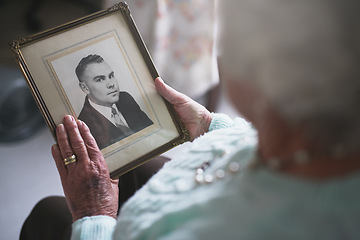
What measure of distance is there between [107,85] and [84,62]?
0.27 feet

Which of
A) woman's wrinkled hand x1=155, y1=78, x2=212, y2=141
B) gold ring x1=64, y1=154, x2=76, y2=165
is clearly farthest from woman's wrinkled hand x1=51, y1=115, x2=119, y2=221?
woman's wrinkled hand x1=155, y1=78, x2=212, y2=141

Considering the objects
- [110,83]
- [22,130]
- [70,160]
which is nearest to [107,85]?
[110,83]

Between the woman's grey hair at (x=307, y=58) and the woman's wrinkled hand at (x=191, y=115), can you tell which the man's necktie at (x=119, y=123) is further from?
the woman's grey hair at (x=307, y=58)

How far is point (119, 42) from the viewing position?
88cm

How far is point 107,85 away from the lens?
2.90 feet

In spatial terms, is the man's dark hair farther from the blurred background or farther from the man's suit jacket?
the blurred background

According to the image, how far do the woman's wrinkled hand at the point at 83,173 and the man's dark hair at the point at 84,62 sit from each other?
12 centimetres

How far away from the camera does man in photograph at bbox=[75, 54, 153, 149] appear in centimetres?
86

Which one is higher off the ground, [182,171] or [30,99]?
[30,99]

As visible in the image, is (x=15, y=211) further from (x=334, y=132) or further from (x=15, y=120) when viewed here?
(x=334, y=132)

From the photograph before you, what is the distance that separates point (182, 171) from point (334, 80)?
0.35 metres

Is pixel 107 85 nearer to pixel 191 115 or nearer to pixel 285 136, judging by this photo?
pixel 191 115

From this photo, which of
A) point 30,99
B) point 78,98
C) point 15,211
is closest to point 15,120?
point 30,99

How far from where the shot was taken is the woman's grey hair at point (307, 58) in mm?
410
